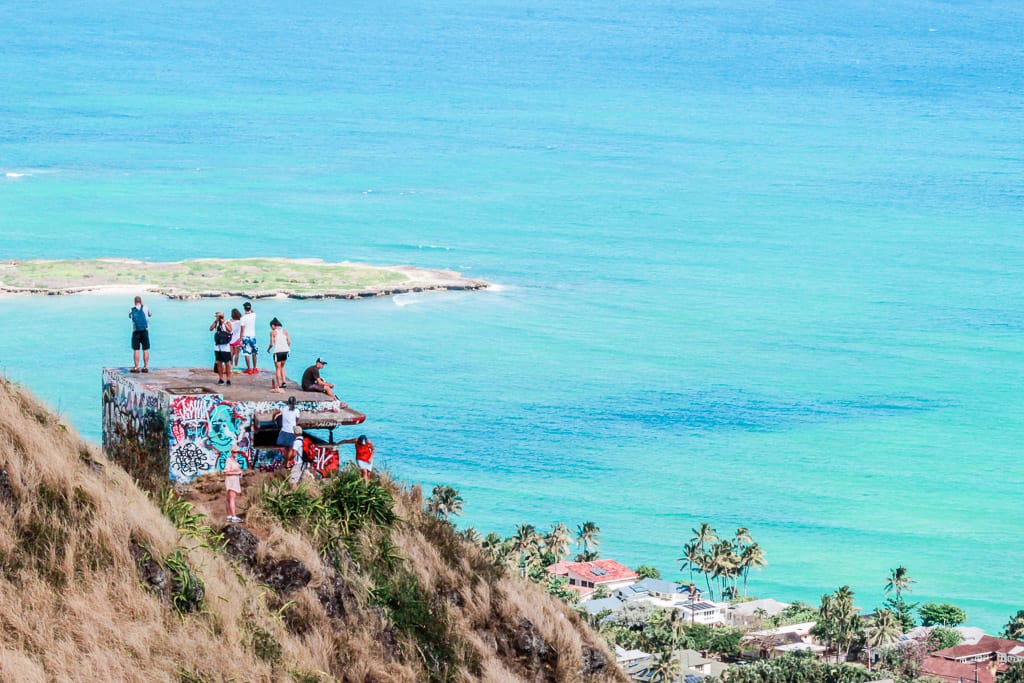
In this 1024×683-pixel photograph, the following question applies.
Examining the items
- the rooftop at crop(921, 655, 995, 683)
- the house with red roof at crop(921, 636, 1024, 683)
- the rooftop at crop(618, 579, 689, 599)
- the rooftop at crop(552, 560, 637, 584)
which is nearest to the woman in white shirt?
the rooftop at crop(921, 655, 995, 683)

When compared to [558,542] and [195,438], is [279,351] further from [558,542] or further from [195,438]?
[558,542]

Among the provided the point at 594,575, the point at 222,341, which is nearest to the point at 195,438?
the point at 222,341

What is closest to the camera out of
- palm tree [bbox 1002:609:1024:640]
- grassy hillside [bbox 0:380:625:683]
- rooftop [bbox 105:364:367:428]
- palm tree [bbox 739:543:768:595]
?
grassy hillside [bbox 0:380:625:683]

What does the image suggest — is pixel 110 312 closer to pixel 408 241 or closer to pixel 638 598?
pixel 408 241

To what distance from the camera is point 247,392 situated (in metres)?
27.4

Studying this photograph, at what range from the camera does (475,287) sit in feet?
575

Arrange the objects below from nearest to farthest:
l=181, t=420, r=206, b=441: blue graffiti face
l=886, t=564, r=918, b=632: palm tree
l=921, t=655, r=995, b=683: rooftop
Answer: l=181, t=420, r=206, b=441: blue graffiti face
l=921, t=655, r=995, b=683: rooftop
l=886, t=564, r=918, b=632: palm tree

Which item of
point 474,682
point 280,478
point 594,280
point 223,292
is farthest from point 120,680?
point 594,280

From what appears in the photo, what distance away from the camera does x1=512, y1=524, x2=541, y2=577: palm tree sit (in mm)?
96938

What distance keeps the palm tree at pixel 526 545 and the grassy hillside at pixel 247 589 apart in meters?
72.8

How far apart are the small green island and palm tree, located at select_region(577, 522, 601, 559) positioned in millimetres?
66058

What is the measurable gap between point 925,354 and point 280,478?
15085 centimetres

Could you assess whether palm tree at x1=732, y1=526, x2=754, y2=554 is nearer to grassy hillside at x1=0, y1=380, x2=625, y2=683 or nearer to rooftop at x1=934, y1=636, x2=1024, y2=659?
rooftop at x1=934, y1=636, x2=1024, y2=659

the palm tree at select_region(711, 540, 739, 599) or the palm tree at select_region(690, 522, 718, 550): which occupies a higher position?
the palm tree at select_region(690, 522, 718, 550)
